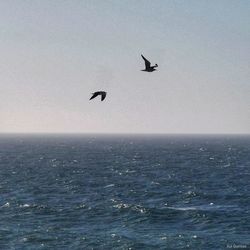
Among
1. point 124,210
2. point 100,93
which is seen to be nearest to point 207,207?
point 124,210

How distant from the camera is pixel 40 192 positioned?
98500 millimetres

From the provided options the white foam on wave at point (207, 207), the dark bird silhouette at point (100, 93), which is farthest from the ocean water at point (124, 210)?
the dark bird silhouette at point (100, 93)

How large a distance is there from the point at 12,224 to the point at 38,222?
3.69m

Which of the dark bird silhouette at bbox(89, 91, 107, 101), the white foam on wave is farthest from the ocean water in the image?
the dark bird silhouette at bbox(89, 91, 107, 101)

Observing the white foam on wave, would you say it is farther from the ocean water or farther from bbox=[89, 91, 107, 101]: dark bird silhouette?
bbox=[89, 91, 107, 101]: dark bird silhouette

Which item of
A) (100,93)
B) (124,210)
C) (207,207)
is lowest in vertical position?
(207,207)

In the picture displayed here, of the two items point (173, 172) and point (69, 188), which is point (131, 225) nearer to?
point (69, 188)

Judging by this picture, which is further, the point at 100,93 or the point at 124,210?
the point at 124,210

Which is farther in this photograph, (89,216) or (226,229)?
(89,216)

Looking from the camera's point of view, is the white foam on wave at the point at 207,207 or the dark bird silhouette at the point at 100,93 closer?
the dark bird silhouette at the point at 100,93

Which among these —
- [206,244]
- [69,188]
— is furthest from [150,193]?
[206,244]

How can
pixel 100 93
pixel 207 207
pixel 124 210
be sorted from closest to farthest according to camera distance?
pixel 100 93 < pixel 124 210 < pixel 207 207

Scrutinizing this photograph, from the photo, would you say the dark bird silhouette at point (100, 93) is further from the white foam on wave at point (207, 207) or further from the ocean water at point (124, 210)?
the white foam on wave at point (207, 207)

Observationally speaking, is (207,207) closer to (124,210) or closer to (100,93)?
(124,210)
